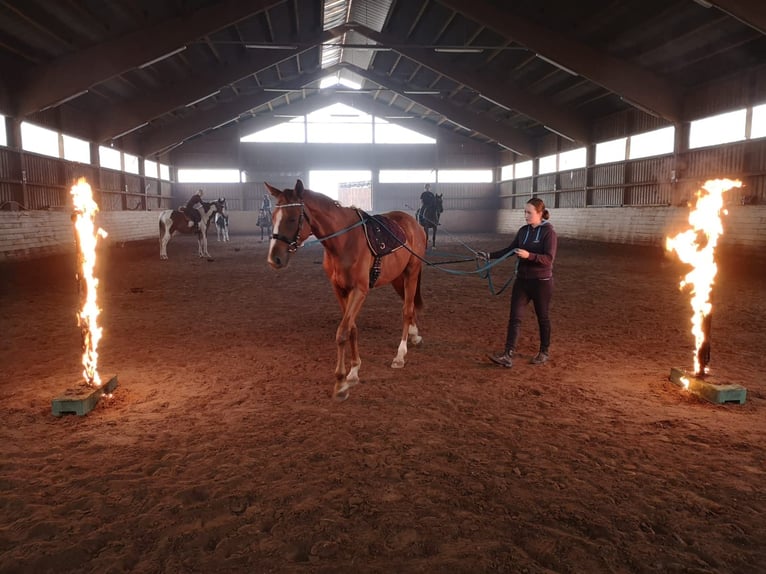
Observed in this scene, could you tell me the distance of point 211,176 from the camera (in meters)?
31.7

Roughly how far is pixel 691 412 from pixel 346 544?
311cm

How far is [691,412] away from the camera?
3.93 meters

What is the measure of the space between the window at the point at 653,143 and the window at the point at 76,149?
22.3 m

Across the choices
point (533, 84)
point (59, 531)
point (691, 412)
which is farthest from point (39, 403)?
point (533, 84)

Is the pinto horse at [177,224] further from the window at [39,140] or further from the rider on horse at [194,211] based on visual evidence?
the window at [39,140]

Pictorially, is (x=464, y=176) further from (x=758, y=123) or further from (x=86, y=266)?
(x=86, y=266)

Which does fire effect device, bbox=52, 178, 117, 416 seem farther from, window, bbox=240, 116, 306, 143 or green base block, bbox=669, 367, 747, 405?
window, bbox=240, 116, 306, 143

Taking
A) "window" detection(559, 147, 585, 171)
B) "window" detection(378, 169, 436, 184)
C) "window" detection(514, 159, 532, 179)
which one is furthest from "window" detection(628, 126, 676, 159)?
"window" detection(378, 169, 436, 184)

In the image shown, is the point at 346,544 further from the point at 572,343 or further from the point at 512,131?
the point at 512,131

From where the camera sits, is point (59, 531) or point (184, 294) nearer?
point (59, 531)

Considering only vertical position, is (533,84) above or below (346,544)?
above

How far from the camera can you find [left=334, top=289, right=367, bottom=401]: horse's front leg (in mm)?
4351

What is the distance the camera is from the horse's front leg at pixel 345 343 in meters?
4.35

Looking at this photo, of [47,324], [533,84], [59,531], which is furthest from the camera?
[533,84]
